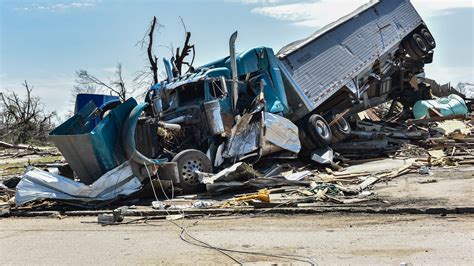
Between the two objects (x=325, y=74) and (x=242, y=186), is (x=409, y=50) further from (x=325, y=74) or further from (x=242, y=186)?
(x=242, y=186)

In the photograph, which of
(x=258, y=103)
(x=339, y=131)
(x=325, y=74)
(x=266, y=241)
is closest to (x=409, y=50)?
(x=325, y=74)

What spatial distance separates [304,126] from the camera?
1202 centimetres

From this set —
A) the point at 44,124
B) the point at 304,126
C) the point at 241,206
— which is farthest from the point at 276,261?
the point at 44,124

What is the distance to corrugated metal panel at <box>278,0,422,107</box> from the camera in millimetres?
12406

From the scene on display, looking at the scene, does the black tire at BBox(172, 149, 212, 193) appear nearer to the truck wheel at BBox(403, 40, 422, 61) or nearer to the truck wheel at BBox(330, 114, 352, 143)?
the truck wheel at BBox(330, 114, 352, 143)

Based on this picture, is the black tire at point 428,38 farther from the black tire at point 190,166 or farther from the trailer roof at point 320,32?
the black tire at point 190,166

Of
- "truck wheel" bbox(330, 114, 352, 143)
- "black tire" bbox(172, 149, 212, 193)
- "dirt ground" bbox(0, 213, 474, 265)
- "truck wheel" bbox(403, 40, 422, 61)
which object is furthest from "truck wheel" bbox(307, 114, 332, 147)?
"dirt ground" bbox(0, 213, 474, 265)

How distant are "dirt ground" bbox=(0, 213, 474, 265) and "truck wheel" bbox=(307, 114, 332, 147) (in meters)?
5.31

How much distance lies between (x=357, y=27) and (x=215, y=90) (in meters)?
5.52

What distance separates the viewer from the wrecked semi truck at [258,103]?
29.7 ft

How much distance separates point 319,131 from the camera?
11875 mm

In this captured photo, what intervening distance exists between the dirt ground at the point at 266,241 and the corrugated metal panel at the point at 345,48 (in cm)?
641

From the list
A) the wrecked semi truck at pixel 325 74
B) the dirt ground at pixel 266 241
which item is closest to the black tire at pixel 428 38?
the wrecked semi truck at pixel 325 74

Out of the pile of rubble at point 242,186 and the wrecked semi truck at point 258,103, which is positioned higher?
the wrecked semi truck at point 258,103
